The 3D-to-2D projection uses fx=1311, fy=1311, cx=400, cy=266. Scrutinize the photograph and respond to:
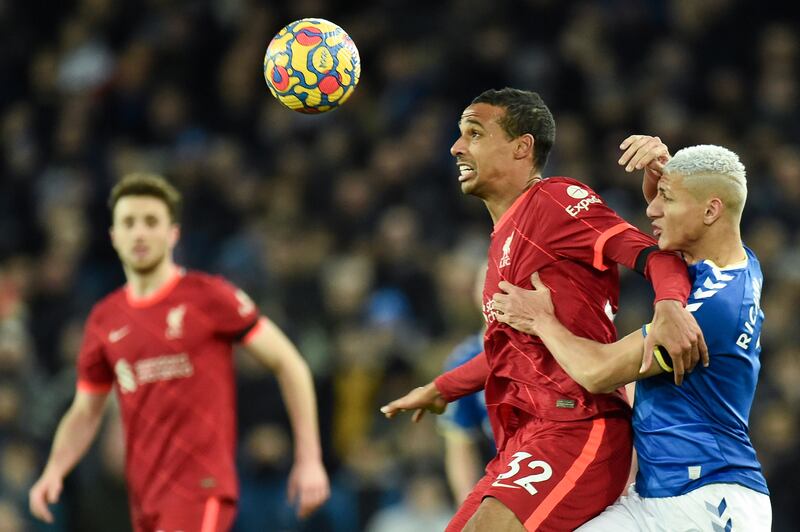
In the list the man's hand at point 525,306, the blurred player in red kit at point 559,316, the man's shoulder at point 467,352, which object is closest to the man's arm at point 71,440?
the man's shoulder at point 467,352

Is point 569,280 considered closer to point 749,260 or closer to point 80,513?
point 749,260

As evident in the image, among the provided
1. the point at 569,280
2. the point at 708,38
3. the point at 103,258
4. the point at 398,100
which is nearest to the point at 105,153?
the point at 103,258

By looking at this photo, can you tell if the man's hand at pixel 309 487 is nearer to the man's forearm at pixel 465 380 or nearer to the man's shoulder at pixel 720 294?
the man's forearm at pixel 465 380

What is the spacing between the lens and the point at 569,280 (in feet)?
16.5

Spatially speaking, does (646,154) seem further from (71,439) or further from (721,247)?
(71,439)

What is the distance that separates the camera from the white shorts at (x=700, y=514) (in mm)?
4727

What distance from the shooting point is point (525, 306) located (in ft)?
16.4

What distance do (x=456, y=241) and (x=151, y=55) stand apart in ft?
13.7

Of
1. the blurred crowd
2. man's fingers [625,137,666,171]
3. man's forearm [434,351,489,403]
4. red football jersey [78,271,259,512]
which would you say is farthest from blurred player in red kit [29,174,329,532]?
man's fingers [625,137,666,171]

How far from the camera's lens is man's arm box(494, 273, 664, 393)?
476cm

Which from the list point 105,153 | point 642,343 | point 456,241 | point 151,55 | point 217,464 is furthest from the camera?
point 151,55

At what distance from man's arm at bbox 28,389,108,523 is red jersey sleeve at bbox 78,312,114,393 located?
0.13 feet

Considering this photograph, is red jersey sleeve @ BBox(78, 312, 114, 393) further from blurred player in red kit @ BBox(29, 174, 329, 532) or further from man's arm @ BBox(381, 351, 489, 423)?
man's arm @ BBox(381, 351, 489, 423)

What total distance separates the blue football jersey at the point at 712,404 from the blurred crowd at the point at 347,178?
439 cm
